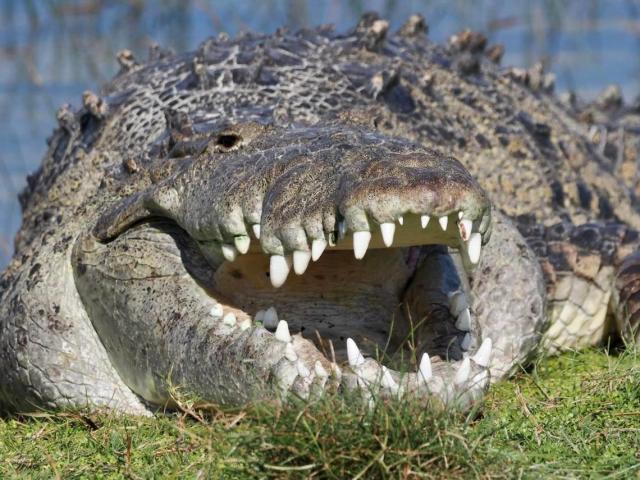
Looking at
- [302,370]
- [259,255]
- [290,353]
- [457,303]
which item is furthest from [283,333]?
[457,303]

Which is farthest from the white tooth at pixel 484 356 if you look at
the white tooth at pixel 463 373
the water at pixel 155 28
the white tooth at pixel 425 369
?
the water at pixel 155 28

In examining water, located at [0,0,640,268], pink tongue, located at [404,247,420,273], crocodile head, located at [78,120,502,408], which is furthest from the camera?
water, located at [0,0,640,268]

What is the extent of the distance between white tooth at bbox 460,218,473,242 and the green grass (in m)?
0.52

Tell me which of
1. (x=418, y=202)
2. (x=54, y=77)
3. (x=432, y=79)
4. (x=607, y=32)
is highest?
(x=418, y=202)

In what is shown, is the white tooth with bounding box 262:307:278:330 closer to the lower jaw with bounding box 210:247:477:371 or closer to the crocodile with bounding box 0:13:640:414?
the crocodile with bounding box 0:13:640:414

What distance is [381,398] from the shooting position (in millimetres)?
2934

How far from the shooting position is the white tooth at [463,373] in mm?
3262

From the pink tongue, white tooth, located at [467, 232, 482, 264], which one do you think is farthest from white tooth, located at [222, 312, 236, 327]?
white tooth, located at [467, 232, 482, 264]

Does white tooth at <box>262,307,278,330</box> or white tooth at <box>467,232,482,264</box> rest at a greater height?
white tooth at <box>467,232,482,264</box>

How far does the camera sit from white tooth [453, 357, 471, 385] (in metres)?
3.26

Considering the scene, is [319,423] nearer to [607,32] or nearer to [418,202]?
[418,202]

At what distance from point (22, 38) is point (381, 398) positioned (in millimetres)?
10034

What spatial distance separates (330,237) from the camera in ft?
10.6

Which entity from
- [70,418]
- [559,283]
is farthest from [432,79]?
[70,418]
